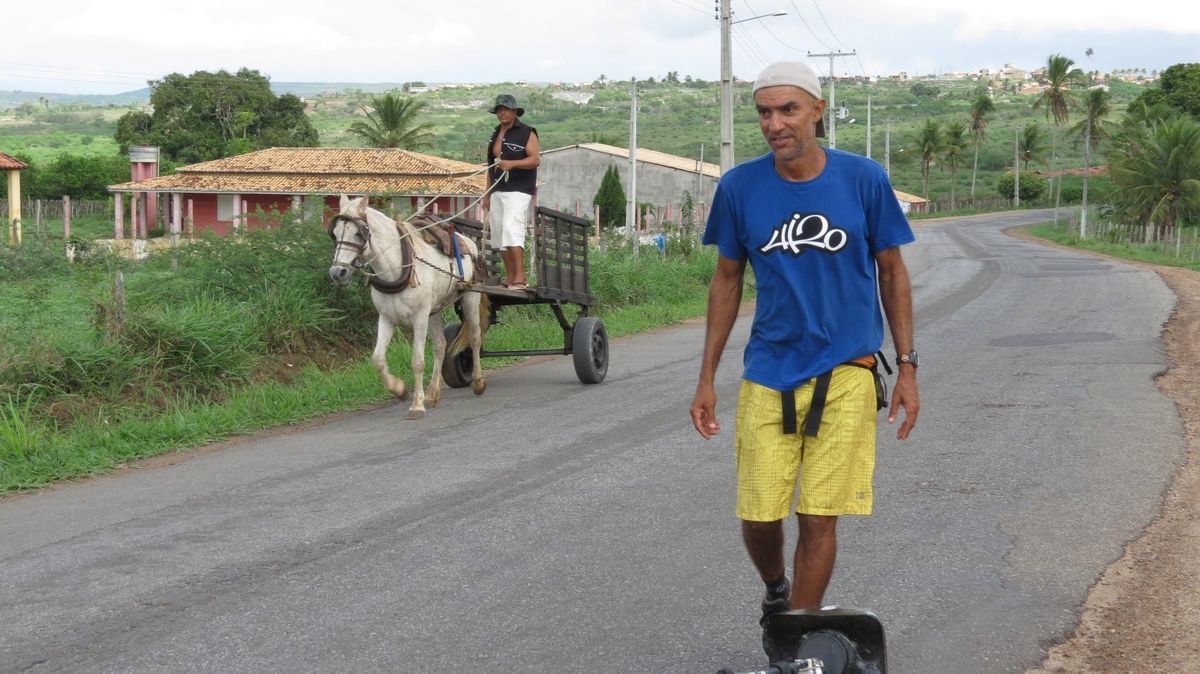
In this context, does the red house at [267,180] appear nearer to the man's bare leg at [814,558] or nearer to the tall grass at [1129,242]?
the tall grass at [1129,242]

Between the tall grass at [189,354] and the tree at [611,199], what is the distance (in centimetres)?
4538

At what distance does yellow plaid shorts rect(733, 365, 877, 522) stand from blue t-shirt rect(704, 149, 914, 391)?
0.25 ft

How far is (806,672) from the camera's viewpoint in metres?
4.21

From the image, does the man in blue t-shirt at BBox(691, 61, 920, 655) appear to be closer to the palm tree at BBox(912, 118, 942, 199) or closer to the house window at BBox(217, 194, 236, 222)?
the house window at BBox(217, 194, 236, 222)

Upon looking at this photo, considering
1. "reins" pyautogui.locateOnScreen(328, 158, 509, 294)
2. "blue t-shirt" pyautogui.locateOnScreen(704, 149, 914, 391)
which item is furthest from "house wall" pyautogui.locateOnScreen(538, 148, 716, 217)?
"blue t-shirt" pyautogui.locateOnScreen(704, 149, 914, 391)

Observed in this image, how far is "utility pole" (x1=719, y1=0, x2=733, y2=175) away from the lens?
98.2 feet

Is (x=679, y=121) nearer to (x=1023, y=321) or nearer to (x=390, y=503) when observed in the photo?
(x=1023, y=321)

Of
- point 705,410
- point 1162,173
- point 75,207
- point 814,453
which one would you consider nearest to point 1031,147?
point 1162,173

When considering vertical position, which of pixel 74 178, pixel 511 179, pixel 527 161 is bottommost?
pixel 511 179

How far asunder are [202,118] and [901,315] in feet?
213

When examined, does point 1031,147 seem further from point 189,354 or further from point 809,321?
point 809,321

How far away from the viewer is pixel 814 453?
4473mm

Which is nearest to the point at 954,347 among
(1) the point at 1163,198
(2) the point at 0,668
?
(2) the point at 0,668

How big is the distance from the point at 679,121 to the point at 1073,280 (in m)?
120
